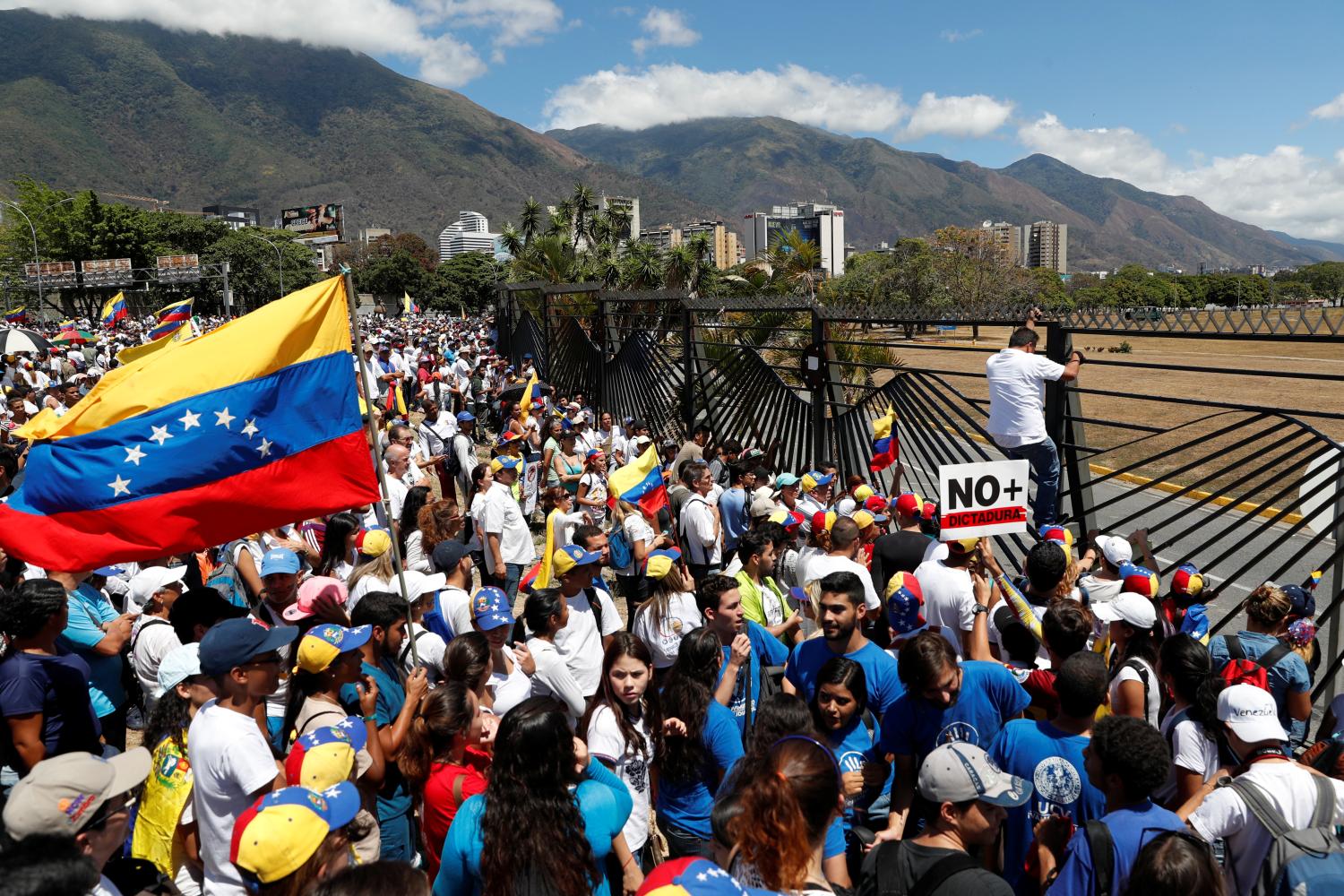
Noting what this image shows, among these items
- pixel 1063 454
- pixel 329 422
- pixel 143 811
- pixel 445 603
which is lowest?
pixel 143 811

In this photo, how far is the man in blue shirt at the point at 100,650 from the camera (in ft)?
15.8

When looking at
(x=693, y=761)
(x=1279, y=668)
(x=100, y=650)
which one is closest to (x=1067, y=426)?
(x=1279, y=668)

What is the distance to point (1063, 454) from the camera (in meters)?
7.62

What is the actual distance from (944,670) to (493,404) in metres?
15.4

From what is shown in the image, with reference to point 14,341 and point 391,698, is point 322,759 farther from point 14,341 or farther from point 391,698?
point 14,341

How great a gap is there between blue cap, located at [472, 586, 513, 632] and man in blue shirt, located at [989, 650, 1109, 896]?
2.28 m

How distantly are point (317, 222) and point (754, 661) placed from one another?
17136cm

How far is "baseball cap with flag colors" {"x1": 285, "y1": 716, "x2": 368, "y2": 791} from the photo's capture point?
3.04 metres

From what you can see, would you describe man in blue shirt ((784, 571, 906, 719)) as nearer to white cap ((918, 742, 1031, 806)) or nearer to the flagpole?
white cap ((918, 742, 1031, 806))

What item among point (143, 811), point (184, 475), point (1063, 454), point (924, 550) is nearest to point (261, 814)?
point (143, 811)

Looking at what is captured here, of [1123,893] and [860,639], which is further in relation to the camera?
[860,639]

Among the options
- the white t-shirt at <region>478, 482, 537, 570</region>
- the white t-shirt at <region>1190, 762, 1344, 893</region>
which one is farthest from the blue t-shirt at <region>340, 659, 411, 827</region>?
the white t-shirt at <region>1190, 762, 1344, 893</region>

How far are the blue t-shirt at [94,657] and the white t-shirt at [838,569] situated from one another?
3.87 meters

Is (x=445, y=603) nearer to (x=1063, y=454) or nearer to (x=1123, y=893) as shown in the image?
(x=1123, y=893)
